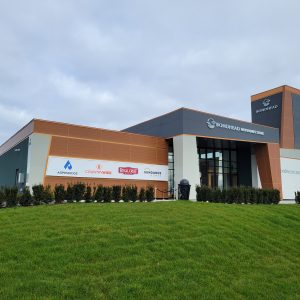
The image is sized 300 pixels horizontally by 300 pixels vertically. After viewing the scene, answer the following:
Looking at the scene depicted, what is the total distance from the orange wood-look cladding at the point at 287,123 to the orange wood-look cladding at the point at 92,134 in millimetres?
17491

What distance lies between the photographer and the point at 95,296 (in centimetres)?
580

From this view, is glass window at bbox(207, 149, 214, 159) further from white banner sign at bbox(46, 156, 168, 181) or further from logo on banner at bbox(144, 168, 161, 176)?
logo on banner at bbox(144, 168, 161, 176)

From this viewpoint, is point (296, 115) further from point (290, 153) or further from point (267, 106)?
point (290, 153)

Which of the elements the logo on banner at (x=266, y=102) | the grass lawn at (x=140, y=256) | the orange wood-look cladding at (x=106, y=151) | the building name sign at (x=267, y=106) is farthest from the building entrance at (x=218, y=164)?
the grass lawn at (x=140, y=256)

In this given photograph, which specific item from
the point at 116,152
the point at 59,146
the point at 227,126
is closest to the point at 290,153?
the point at 227,126

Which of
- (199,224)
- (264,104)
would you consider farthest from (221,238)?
(264,104)

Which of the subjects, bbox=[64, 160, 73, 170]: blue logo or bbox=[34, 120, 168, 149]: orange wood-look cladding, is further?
bbox=[64, 160, 73, 170]: blue logo

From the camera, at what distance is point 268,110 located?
45625 mm

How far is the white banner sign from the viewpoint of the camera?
25.9 m

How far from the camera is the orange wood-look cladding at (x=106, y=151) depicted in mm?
26281

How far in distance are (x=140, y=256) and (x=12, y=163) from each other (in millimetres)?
27151

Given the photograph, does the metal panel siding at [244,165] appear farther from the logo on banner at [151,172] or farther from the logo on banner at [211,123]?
the logo on banner at [151,172]

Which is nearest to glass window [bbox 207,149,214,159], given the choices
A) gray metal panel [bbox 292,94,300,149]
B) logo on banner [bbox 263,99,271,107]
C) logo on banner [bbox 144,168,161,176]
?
logo on banner [bbox 144,168,161,176]

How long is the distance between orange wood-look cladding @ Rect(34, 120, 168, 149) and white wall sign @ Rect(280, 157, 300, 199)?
1498 cm
